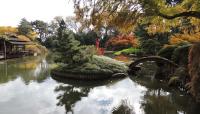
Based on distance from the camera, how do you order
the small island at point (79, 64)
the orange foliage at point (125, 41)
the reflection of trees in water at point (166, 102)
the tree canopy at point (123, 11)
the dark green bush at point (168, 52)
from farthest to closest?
the orange foliage at point (125, 41) → the dark green bush at point (168, 52) → the small island at point (79, 64) → the reflection of trees in water at point (166, 102) → the tree canopy at point (123, 11)

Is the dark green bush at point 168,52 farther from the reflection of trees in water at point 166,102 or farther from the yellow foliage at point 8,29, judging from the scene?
the yellow foliage at point 8,29

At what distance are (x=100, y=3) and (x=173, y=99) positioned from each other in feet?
20.0

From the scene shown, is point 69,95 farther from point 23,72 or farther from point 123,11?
point 23,72

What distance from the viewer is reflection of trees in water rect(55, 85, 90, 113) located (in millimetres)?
11066

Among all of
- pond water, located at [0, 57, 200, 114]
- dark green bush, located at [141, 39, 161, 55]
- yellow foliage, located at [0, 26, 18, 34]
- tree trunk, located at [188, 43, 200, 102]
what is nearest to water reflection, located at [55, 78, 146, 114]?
pond water, located at [0, 57, 200, 114]

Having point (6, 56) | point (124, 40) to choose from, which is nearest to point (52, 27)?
point (124, 40)

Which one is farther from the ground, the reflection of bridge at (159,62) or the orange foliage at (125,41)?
the orange foliage at (125,41)

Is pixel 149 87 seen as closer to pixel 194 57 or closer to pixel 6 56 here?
pixel 194 57

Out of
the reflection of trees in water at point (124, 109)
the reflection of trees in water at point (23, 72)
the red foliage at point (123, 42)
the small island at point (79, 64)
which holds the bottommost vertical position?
the reflection of trees in water at point (124, 109)

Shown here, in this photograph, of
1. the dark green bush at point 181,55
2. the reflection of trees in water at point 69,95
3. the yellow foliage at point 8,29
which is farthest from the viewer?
the yellow foliage at point 8,29

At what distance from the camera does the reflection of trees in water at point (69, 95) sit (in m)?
11.1

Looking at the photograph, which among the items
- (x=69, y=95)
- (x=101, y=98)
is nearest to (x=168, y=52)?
(x=101, y=98)

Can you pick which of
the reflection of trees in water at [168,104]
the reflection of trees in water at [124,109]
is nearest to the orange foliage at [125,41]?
the reflection of trees in water at [168,104]

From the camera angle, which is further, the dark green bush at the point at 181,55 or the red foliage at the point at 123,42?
the red foliage at the point at 123,42
